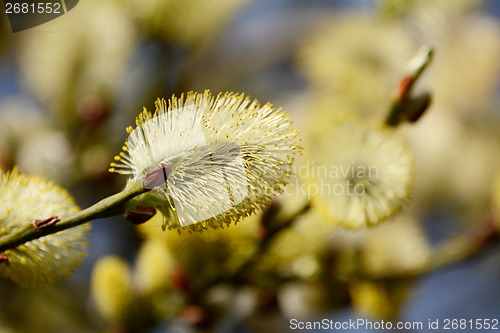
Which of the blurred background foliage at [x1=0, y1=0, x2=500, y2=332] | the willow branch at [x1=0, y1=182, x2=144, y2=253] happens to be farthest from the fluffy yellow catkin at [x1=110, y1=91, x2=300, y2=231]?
the blurred background foliage at [x1=0, y1=0, x2=500, y2=332]

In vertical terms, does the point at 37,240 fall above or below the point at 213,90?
below

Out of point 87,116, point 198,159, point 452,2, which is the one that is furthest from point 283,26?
point 198,159

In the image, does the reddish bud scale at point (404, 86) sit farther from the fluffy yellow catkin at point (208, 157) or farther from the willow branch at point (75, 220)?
the willow branch at point (75, 220)

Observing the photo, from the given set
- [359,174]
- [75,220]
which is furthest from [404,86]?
[75,220]

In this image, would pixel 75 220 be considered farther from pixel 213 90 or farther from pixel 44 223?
pixel 213 90

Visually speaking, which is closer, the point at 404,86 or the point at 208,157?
the point at 208,157

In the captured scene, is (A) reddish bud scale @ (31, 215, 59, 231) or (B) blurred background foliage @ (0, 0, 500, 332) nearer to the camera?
(A) reddish bud scale @ (31, 215, 59, 231)

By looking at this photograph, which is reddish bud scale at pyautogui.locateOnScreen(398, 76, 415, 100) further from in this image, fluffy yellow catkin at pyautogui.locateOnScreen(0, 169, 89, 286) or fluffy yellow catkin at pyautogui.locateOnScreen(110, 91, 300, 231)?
fluffy yellow catkin at pyautogui.locateOnScreen(0, 169, 89, 286)

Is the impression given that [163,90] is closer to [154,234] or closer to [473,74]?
[154,234]

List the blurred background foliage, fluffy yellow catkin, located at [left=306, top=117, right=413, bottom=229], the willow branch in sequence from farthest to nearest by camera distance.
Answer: the blurred background foliage < fluffy yellow catkin, located at [left=306, top=117, right=413, bottom=229] < the willow branch

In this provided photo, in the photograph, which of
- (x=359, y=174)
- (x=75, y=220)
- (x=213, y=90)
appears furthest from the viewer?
(x=213, y=90)
